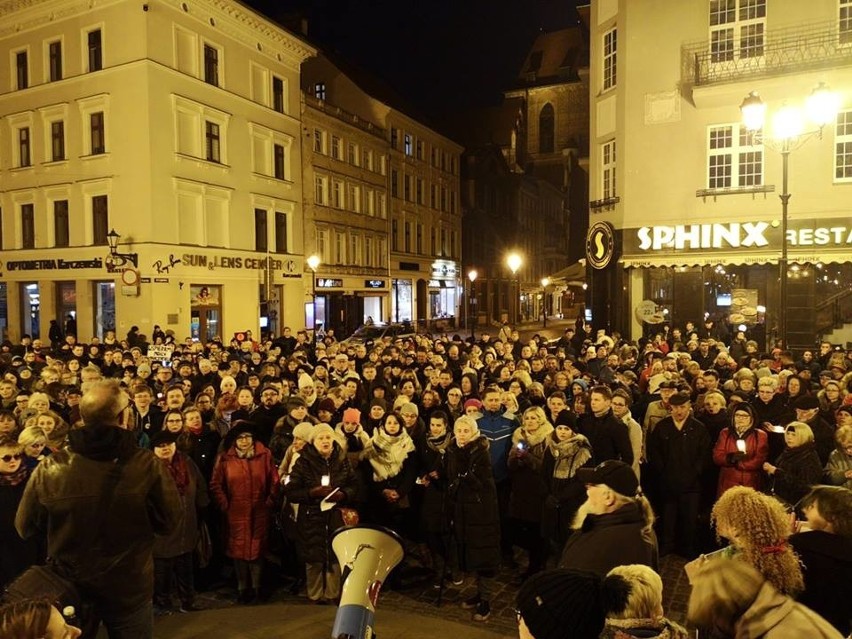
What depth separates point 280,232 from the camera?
33312 millimetres

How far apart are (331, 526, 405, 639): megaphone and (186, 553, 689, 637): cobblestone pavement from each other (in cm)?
270

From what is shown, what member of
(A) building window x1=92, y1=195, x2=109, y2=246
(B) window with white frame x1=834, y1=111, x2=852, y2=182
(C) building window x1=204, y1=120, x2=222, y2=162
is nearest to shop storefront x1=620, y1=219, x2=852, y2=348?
(B) window with white frame x1=834, y1=111, x2=852, y2=182

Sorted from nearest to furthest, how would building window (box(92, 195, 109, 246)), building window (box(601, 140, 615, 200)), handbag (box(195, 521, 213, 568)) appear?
handbag (box(195, 521, 213, 568)) → building window (box(601, 140, 615, 200)) → building window (box(92, 195, 109, 246))

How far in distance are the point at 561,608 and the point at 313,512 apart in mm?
4002

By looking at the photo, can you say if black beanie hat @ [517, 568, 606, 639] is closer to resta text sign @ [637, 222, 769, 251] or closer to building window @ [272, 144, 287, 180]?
resta text sign @ [637, 222, 769, 251]

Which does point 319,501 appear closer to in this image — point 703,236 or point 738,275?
point 703,236

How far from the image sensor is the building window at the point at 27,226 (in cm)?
2898

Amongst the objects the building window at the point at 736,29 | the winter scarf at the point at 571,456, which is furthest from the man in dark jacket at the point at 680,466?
the building window at the point at 736,29

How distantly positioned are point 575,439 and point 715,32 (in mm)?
18022

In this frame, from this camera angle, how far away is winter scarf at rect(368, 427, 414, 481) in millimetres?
6695

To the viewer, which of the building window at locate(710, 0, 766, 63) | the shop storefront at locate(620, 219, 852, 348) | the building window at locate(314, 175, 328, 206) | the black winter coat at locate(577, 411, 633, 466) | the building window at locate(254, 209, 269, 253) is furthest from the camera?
the building window at locate(314, 175, 328, 206)

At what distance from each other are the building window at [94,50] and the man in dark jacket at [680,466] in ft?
88.4

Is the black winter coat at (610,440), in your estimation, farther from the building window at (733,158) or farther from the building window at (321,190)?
the building window at (321,190)

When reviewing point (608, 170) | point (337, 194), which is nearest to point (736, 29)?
point (608, 170)
